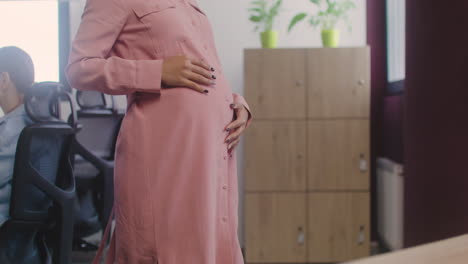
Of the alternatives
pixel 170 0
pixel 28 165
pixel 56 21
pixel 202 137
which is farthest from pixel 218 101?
pixel 56 21

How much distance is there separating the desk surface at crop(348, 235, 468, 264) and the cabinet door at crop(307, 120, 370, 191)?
8.59ft

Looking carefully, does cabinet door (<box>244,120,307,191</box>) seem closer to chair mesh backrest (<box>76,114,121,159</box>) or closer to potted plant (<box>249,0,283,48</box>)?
potted plant (<box>249,0,283,48</box>)

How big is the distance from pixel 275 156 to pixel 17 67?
1703 mm

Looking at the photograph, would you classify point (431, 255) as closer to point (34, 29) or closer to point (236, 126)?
point (236, 126)

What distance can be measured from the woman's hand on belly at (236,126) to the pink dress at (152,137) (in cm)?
8

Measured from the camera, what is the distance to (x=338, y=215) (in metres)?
3.18

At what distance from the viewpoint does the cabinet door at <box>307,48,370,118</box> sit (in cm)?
315

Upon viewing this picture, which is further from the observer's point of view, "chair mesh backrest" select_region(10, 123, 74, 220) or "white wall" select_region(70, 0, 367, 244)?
"white wall" select_region(70, 0, 367, 244)

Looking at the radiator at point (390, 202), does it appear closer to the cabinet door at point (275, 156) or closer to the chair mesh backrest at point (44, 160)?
the cabinet door at point (275, 156)

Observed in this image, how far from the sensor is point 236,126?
4.08ft

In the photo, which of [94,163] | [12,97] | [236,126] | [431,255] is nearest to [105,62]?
[236,126]

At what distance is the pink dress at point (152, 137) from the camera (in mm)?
1100

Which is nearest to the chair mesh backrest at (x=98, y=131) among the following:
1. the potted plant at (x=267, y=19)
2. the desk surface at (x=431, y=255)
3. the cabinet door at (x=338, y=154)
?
the potted plant at (x=267, y=19)

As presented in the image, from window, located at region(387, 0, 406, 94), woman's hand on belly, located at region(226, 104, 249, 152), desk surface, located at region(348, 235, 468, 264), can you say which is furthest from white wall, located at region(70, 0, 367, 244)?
desk surface, located at region(348, 235, 468, 264)
